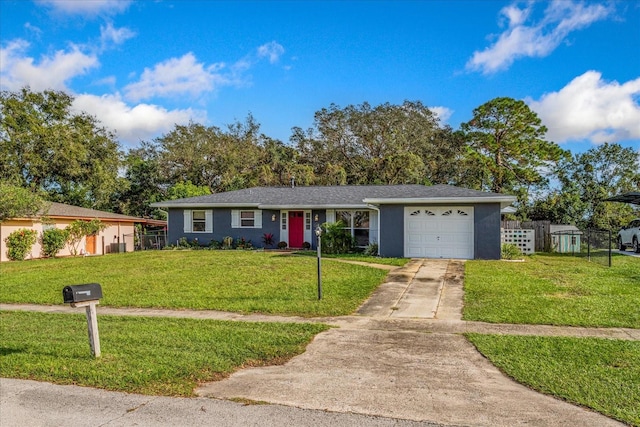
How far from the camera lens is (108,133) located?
34.2 m

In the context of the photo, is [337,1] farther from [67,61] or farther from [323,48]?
[67,61]

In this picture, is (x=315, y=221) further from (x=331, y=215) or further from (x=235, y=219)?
(x=235, y=219)

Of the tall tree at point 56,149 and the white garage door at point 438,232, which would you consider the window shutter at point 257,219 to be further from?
the tall tree at point 56,149

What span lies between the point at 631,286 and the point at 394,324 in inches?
266

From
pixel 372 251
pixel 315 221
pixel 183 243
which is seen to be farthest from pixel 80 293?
pixel 183 243

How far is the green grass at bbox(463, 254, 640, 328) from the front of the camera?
7.58 m

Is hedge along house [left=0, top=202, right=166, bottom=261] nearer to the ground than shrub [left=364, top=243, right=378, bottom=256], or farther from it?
farther from it

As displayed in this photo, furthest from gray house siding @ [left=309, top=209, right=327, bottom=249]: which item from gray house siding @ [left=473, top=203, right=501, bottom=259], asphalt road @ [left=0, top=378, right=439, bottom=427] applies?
asphalt road @ [left=0, top=378, right=439, bottom=427]

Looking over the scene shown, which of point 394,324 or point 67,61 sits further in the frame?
point 67,61

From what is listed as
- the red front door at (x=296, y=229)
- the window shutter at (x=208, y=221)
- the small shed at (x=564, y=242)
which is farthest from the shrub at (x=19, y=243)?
the small shed at (x=564, y=242)

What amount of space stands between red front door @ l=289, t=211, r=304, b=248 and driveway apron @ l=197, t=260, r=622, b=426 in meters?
14.7

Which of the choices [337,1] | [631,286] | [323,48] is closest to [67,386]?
[631,286]

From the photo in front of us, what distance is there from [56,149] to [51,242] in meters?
10.7

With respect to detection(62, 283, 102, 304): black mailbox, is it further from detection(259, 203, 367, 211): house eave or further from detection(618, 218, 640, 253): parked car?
detection(618, 218, 640, 253): parked car
